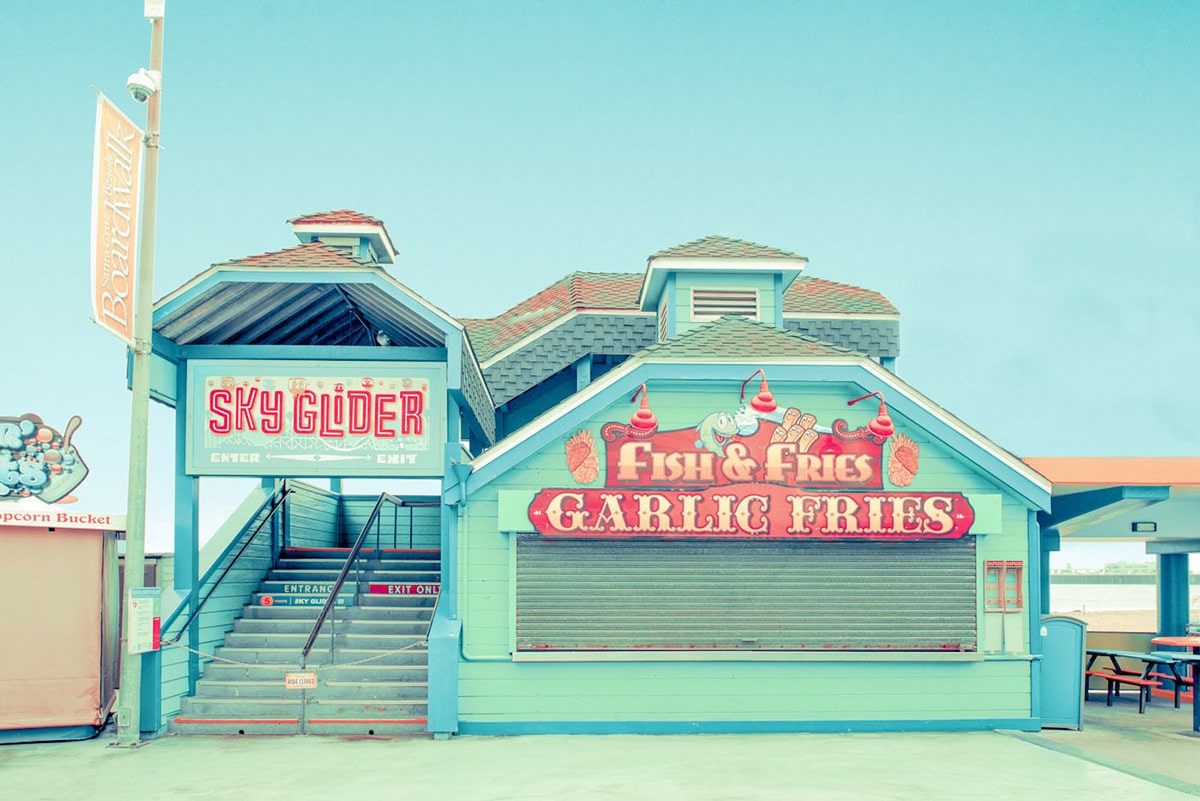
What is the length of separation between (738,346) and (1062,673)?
6.14m

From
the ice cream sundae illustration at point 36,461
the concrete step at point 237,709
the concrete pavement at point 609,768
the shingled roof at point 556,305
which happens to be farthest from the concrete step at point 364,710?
the shingled roof at point 556,305

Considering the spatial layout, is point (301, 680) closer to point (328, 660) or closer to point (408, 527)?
point (328, 660)

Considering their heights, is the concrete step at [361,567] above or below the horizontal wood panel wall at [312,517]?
below

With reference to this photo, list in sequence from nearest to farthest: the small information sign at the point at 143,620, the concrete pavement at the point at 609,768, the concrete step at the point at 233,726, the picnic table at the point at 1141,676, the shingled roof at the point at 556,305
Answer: the concrete pavement at the point at 609,768 → the small information sign at the point at 143,620 → the concrete step at the point at 233,726 → the picnic table at the point at 1141,676 → the shingled roof at the point at 556,305

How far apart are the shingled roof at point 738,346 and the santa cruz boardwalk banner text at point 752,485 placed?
0.76m

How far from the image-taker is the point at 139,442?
41.0 feet

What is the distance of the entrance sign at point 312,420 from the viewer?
14.0 metres

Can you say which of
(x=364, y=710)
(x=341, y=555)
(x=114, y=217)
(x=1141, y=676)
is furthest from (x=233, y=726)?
(x=1141, y=676)

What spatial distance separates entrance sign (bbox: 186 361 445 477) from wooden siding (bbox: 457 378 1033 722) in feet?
4.01

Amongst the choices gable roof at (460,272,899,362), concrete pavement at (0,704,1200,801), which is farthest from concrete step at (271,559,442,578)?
gable roof at (460,272,899,362)

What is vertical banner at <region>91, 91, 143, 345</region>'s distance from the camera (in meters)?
11.7

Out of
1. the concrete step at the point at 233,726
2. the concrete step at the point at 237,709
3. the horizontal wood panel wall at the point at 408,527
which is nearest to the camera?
the concrete step at the point at 233,726

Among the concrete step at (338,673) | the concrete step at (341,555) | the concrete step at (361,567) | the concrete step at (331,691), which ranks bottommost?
the concrete step at (331,691)

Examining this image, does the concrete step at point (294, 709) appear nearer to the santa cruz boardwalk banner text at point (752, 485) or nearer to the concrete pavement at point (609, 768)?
the concrete pavement at point (609, 768)
